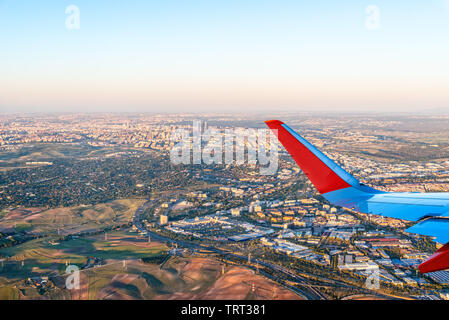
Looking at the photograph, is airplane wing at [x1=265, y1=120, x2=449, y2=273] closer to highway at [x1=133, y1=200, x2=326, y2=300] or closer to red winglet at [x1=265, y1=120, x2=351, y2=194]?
red winglet at [x1=265, y1=120, x2=351, y2=194]

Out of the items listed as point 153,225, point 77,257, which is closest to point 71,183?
point 153,225

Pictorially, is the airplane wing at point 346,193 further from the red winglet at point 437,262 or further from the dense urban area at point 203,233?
the dense urban area at point 203,233

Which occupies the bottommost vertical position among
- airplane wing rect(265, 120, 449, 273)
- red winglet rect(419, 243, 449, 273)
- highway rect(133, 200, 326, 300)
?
highway rect(133, 200, 326, 300)

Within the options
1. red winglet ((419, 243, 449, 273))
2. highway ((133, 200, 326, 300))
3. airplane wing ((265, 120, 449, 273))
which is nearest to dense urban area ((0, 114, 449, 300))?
highway ((133, 200, 326, 300))

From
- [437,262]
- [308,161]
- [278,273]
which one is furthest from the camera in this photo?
[278,273]

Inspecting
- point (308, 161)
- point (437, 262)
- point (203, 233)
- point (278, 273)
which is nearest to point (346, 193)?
point (308, 161)

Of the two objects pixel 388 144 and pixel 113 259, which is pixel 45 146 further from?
pixel 388 144

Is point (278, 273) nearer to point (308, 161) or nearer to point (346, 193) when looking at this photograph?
point (346, 193)

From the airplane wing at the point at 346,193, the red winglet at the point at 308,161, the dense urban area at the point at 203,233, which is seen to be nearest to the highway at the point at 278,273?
the dense urban area at the point at 203,233
